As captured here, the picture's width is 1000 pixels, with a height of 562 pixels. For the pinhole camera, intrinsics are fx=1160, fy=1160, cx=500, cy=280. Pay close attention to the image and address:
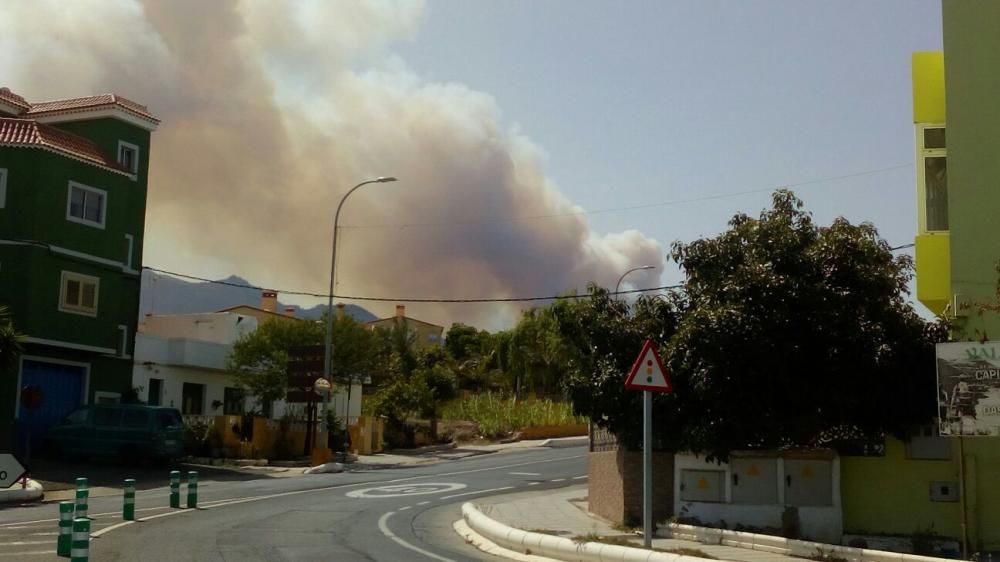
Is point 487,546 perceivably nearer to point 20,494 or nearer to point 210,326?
point 20,494

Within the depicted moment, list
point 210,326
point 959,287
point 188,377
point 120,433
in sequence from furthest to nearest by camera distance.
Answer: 1. point 210,326
2. point 188,377
3. point 120,433
4. point 959,287

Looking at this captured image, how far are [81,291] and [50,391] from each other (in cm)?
368

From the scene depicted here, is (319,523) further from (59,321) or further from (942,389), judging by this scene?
(59,321)

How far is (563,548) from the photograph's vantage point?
50.8 ft

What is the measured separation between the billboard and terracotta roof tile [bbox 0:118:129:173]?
31.5 metres

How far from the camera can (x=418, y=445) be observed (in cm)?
5022

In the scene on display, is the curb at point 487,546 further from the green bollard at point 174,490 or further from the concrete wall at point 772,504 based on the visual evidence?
the green bollard at point 174,490

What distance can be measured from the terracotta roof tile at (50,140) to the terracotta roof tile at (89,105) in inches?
92.7

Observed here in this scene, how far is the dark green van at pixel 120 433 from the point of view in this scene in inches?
1398

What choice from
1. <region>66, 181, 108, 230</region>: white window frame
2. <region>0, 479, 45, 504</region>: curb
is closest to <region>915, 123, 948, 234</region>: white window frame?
<region>0, 479, 45, 504</region>: curb

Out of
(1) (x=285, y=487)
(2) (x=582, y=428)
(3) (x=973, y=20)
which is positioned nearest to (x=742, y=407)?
(3) (x=973, y=20)

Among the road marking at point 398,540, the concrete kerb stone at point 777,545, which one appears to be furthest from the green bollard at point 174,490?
the concrete kerb stone at point 777,545

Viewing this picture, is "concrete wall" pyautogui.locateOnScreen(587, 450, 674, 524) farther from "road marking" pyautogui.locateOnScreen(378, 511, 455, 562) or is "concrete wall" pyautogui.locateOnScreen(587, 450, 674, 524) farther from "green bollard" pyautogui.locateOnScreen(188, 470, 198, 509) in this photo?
"green bollard" pyautogui.locateOnScreen(188, 470, 198, 509)

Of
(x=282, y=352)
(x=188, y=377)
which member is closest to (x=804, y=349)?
(x=282, y=352)
